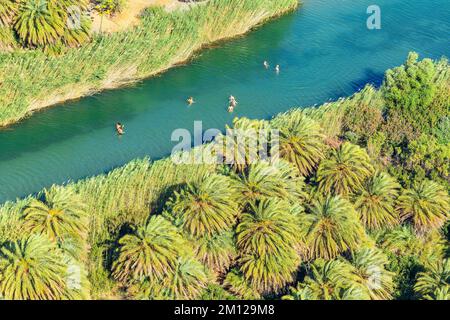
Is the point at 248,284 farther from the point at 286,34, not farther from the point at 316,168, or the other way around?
the point at 286,34

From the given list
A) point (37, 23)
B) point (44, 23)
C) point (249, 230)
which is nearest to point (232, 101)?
point (44, 23)

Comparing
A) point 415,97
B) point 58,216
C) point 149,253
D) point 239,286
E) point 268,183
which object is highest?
point 415,97

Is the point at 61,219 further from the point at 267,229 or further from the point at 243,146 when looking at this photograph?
the point at 243,146

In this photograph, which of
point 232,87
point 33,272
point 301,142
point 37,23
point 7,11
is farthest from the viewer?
point 232,87

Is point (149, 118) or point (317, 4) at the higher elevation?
point (317, 4)

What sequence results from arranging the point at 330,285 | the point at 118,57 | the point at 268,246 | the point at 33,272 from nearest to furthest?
the point at 33,272 → the point at 330,285 → the point at 268,246 → the point at 118,57

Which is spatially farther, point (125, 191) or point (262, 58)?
point (262, 58)

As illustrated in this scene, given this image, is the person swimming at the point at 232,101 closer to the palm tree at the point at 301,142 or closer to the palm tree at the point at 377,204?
the palm tree at the point at 301,142

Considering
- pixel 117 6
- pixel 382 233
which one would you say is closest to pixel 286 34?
pixel 117 6
